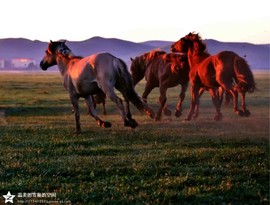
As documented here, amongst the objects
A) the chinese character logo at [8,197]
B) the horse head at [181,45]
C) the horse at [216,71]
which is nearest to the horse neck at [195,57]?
the horse at [216,71]

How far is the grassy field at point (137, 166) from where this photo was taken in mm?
6266

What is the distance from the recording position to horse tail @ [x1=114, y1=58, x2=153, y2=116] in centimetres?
1194

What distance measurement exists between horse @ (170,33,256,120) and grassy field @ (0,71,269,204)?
5.31ft

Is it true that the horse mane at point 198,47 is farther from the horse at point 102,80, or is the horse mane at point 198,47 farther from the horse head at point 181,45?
the horse at point 102,80

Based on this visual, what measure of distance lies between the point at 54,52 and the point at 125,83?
3.73 m

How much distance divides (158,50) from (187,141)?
8.37m

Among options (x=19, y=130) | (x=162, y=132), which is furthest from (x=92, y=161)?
(x=19, y=130)

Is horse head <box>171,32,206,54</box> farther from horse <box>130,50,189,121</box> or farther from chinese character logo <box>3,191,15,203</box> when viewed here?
chinese character logo <box>3,191,15,203</box>

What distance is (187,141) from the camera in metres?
11.1

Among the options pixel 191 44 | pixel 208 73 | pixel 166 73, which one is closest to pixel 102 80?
pixel 208 73

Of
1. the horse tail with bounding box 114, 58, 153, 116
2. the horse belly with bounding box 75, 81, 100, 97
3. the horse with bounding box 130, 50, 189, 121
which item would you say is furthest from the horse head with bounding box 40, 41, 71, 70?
the horse with bounding box 130, 50, 189, 121

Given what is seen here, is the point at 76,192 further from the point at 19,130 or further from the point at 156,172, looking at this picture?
the point at 19,130

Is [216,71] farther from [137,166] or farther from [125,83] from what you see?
[137,166]

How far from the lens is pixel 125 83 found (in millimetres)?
12055
